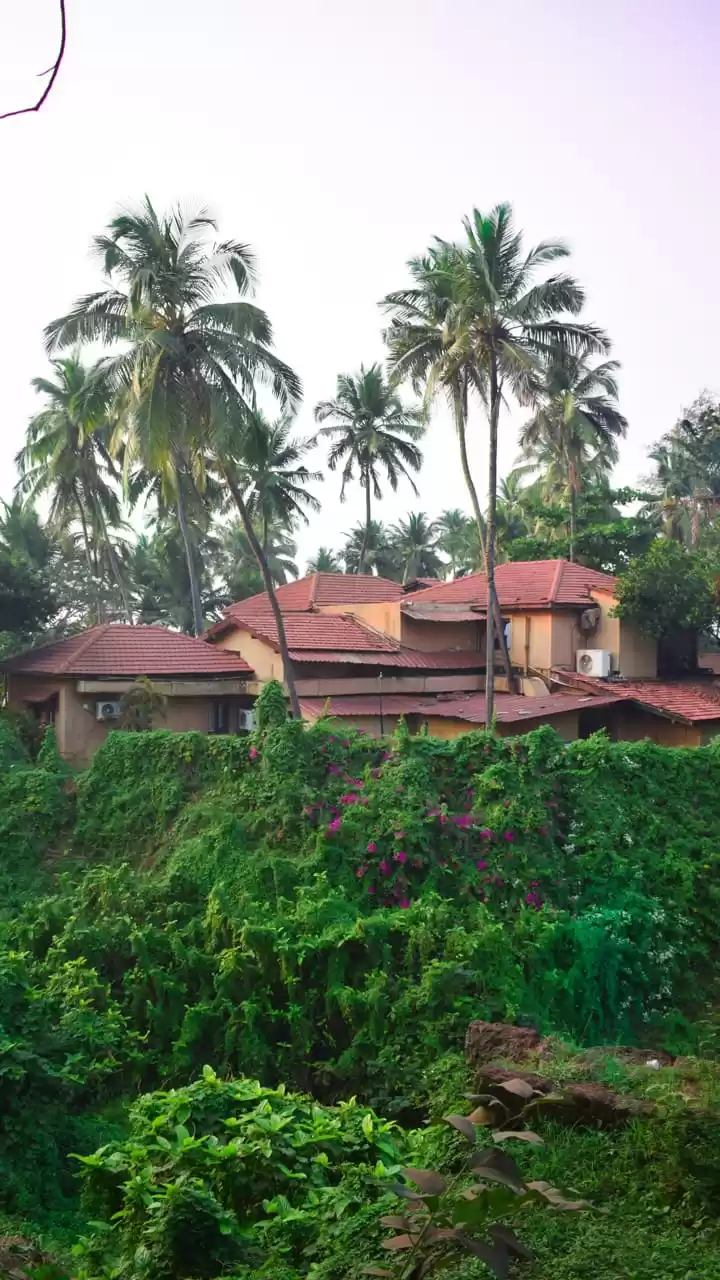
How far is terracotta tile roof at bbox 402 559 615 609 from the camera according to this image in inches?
939

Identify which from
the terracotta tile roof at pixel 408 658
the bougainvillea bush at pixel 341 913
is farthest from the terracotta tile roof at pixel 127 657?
the bougainvillea bush at pixel 341 913

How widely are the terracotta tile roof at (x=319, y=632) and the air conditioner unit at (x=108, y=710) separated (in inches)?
176

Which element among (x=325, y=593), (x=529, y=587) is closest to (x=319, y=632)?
(x=325, y=593)

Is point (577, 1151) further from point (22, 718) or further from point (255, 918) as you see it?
point (22, 718)

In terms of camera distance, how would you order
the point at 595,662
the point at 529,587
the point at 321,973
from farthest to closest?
the point at 529,587, the point at 595,662, the point at 321,973

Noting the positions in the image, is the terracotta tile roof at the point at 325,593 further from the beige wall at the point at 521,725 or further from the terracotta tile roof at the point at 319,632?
the beige wall at the point at 521,725

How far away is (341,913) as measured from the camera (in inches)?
426

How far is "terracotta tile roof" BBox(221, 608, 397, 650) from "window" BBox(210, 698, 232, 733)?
75.3 inches

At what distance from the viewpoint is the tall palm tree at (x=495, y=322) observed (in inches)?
755

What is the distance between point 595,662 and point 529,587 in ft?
8.87

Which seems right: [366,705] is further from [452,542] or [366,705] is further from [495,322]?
[452,542]

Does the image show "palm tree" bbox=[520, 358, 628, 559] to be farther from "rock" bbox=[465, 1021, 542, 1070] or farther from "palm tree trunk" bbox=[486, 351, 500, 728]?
"rock" bbox=[465, 1021, 542, 1070]

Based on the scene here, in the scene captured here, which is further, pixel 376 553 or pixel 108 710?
pixel 376 553

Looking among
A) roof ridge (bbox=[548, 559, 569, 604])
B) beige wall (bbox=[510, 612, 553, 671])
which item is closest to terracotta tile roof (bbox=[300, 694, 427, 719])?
beige wall (bbox=[510, 612, 553, 671])
